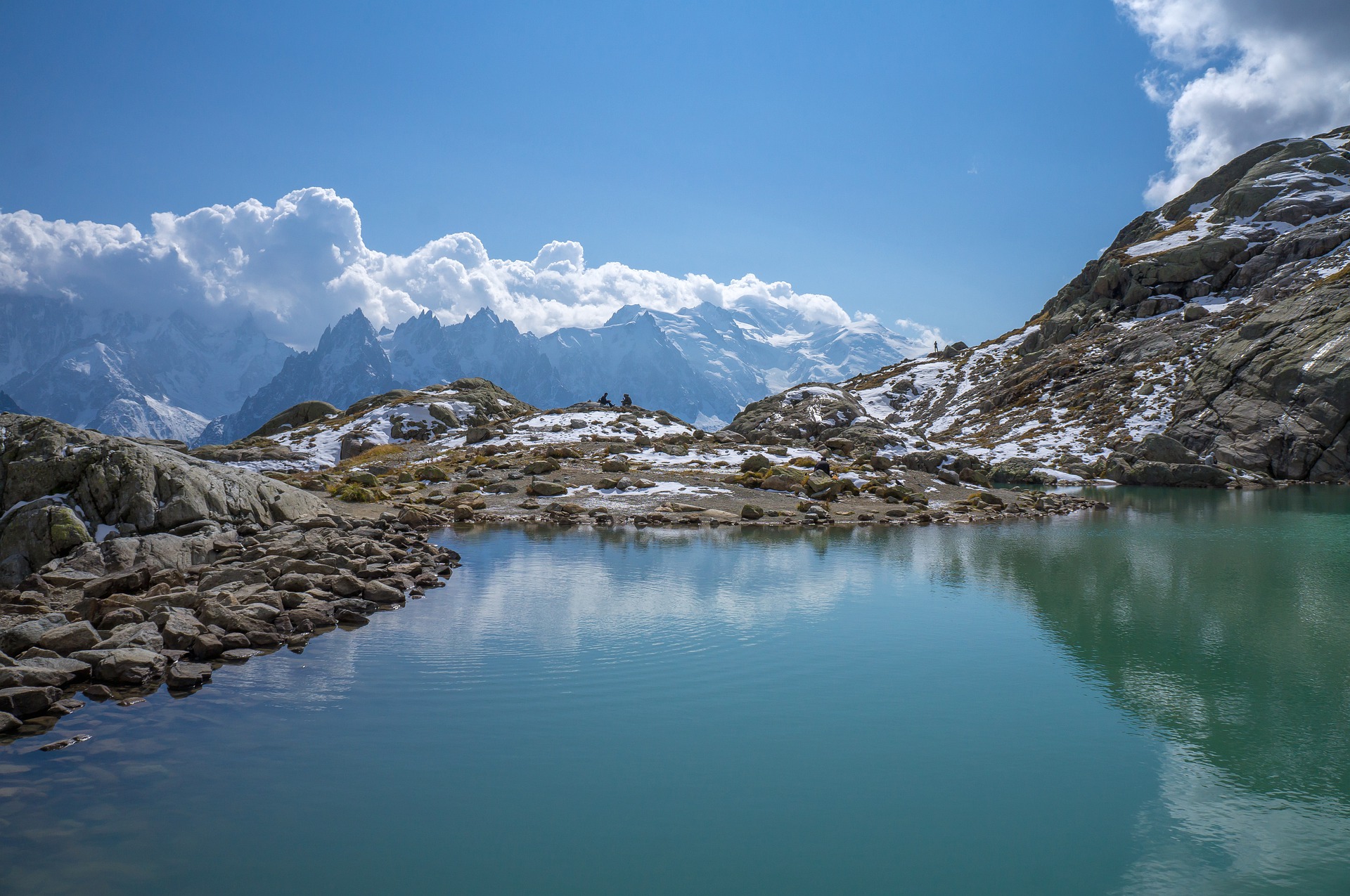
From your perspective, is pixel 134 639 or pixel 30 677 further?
pixel 134 639

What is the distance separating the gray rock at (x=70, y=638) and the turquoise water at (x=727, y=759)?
8.50ft

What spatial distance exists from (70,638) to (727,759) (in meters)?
13.0

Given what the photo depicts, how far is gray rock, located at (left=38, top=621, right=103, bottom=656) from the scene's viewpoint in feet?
47.7

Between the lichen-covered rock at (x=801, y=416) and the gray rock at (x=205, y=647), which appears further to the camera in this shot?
the lichen-covered rock at (x=801, y=416)

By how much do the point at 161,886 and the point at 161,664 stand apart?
7.88 meters

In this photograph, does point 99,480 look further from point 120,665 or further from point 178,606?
point 120,665

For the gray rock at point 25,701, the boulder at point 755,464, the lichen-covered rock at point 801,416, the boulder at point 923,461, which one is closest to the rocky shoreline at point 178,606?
the gray rock at point 25,701

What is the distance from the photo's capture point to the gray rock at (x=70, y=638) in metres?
14.5

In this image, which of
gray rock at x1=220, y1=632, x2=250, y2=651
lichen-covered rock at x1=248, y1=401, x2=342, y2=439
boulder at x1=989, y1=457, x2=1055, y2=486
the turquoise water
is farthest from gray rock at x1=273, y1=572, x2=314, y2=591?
lichen-covered rock at x1=248, y1=401, x2=342, y2=439

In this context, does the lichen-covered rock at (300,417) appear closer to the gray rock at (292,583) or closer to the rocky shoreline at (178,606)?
the rocky shoreline at (178,606)

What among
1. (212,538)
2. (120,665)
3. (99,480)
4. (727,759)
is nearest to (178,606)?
(120,665)

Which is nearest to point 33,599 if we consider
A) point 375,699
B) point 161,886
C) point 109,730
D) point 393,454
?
point 109,730

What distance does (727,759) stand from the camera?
11.7 m

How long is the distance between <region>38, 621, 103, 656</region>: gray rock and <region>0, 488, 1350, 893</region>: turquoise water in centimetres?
259
